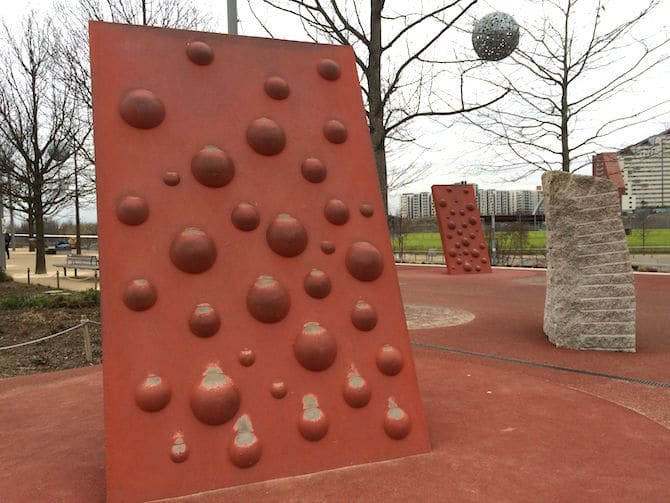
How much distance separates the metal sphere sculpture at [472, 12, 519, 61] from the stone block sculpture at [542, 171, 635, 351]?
2866 millimetres

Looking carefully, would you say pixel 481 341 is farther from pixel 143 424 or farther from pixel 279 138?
pixel 143 424

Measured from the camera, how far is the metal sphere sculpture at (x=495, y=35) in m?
7.65

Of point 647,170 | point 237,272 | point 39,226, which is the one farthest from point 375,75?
point 647,170

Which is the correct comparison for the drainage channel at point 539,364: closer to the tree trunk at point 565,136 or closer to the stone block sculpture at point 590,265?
the stone block sculpture at point 590,265

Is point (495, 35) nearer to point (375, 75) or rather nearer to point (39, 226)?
point (375, 75)

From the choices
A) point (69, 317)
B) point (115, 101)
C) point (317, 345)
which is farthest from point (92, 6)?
point (317, 345)

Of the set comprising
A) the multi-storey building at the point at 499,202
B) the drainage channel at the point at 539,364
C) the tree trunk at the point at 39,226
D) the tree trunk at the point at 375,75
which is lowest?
the drainage channel at the point at 539,364

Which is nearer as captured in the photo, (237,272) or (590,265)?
(237,272)

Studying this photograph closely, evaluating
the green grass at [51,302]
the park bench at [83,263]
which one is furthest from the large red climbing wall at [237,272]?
the park bench at [83,263]

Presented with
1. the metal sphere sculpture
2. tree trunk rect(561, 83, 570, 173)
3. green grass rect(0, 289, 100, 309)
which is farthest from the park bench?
tree trunk rect(561, 83, 570, 173)

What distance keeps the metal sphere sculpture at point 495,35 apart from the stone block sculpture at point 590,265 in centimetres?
287

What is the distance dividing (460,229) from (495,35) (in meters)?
8.50

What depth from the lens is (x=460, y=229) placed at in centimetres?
1566

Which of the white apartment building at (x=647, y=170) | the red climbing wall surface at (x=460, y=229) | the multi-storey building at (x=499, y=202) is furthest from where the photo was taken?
the multi-storey building at (x=499, y=202)
